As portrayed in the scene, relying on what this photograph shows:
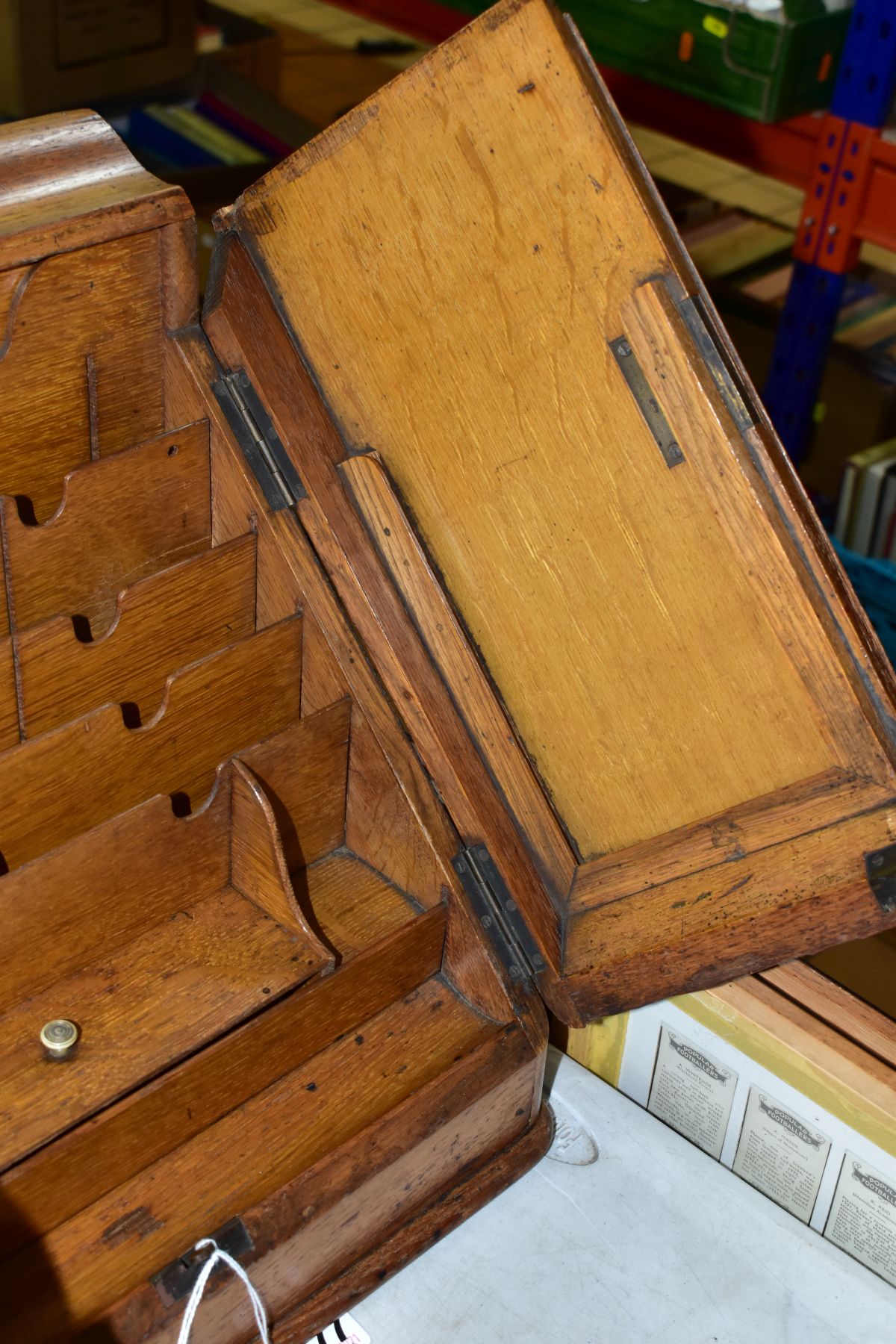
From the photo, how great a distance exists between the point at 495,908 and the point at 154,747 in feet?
0.94

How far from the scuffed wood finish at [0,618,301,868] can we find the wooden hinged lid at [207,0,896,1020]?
110mm

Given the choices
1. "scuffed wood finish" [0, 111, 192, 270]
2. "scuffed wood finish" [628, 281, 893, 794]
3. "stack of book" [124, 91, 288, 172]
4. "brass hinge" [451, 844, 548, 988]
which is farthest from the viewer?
"stack of book" [124, 91, 288, 172]

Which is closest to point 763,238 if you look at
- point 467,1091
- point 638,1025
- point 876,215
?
point 876,215

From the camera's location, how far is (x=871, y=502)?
224 centimetres

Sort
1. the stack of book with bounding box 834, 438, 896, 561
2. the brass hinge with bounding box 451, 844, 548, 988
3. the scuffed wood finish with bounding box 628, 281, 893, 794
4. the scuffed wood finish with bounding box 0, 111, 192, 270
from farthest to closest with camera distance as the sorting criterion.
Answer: the stack of book with bounding box 834, 438, 896, 561
the brass hinge with bounding box 451, 844, 548, 988
the scuffed wood finish with bounding box 0, 111, 192, 270
the scuffed wood finish with bounding box 628, 281, 893, 794

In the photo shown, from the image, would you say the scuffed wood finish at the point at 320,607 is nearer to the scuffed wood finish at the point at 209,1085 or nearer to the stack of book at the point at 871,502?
the scuffed wood finish at the point at 209,1085

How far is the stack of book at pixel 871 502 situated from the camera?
2225 mm

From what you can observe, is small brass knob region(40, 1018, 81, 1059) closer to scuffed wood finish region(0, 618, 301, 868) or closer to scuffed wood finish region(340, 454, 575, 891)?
scuffed wood finish region(0, 618, 301, 868)

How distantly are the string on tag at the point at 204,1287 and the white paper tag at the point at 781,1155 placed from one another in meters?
0.42

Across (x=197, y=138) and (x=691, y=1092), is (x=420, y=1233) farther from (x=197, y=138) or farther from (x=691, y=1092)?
(x=197, y=138)

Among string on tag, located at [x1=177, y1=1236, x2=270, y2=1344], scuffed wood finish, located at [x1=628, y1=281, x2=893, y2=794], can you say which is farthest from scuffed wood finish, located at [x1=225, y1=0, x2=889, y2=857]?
string on tag, located at [x1=177, y1=1236, x2=270, y2=1344]

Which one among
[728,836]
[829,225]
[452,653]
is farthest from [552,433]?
[829,225]

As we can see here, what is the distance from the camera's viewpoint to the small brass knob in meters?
0.94

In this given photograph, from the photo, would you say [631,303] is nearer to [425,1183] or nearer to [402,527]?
[402,527]
